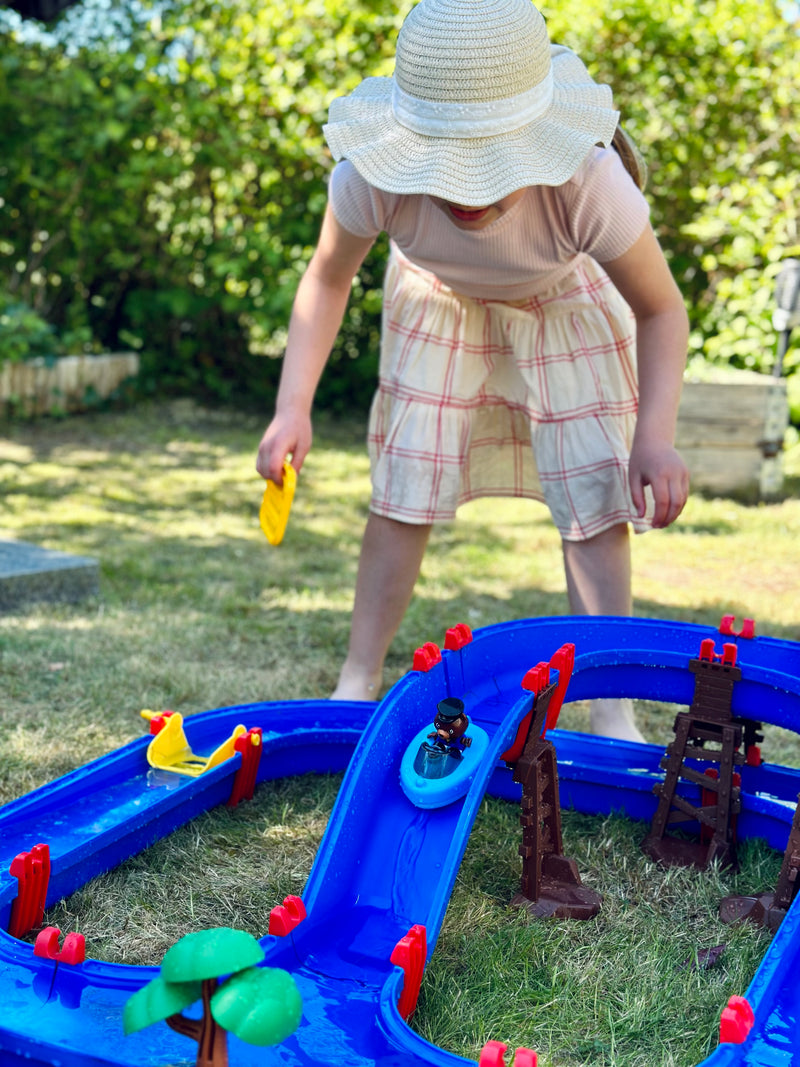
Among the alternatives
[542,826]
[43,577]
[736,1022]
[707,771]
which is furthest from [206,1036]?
[43,577]

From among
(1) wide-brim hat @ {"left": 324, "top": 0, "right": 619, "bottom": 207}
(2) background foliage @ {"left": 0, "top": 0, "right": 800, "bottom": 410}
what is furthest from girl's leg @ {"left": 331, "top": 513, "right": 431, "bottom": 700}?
(2) background foliage @ {"left": 0, "top": 0, "right": 800, "bottom": 410}

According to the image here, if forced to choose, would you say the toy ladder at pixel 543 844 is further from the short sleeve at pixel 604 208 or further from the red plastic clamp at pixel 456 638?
the short sleeve at pixel 604 208

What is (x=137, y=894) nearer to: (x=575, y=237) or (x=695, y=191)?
(x=575, y=237)

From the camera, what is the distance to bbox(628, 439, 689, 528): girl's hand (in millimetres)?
1729

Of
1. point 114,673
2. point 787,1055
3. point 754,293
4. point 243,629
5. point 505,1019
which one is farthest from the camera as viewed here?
point 754,293

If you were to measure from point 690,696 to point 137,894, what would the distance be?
2.80 ft

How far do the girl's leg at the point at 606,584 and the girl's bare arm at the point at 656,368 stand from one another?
0.61ft

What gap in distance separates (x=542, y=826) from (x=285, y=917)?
16.6 inches

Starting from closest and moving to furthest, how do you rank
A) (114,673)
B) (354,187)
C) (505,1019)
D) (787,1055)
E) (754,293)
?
(787,1055)
(505,1019)
(354,187)
(114,673)
(754,293)

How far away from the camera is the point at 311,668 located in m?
2.42

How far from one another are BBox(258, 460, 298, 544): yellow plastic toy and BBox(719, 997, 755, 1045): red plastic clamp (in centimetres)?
103

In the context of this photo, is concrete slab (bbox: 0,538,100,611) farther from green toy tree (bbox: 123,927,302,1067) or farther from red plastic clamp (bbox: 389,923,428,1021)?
green toy tree (bbox: 123,927,302,1067)

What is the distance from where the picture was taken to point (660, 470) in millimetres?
1742

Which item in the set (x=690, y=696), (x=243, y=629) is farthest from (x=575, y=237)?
(x=243, y=629)
